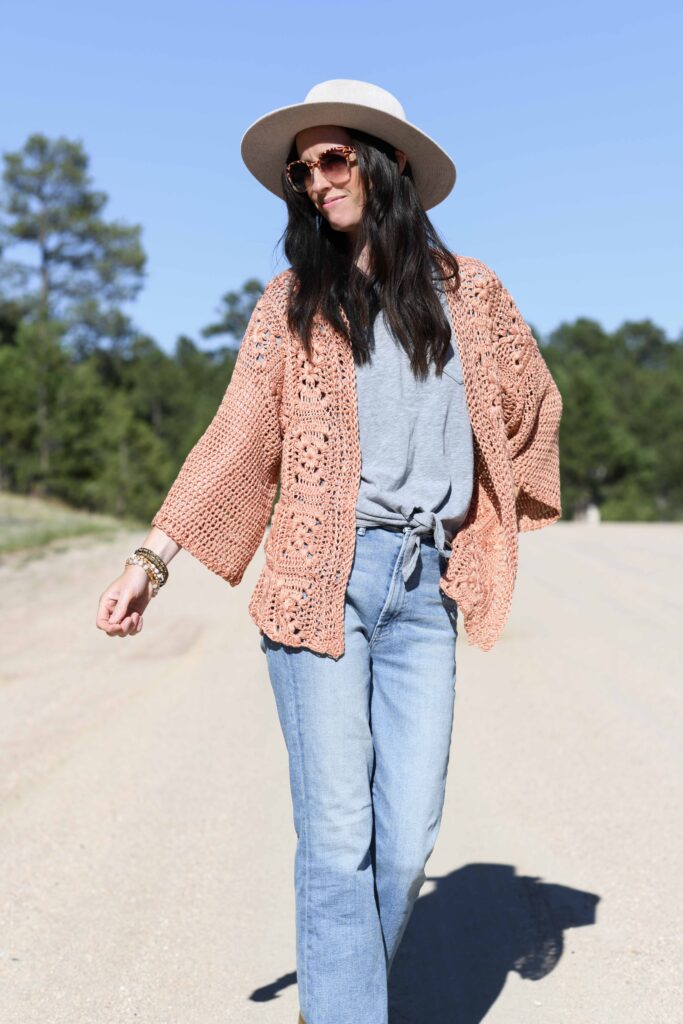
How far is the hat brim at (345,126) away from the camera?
9.96 feet

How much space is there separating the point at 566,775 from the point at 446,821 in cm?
90

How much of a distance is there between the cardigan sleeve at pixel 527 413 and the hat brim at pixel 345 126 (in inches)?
11.1

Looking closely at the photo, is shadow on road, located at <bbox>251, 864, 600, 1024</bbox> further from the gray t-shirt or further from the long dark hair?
the long dark hair

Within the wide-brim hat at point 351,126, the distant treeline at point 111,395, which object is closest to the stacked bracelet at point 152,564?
the wide-brim hat at point 351,126

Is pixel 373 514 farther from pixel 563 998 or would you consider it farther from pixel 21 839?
pixel 21 839

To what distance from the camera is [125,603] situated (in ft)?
9.48

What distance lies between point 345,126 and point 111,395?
54634 mm

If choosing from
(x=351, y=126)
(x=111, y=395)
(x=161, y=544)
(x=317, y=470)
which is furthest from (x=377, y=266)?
(x=111, y=395)

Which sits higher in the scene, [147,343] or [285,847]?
[147,343]

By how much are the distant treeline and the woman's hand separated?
32.6 meters

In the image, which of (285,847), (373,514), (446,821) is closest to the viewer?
(373,514)

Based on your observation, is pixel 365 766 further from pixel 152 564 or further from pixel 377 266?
pixel 377 266

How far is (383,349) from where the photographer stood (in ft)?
9.76

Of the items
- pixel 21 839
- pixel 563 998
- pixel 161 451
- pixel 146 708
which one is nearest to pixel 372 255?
pixel 563 998
